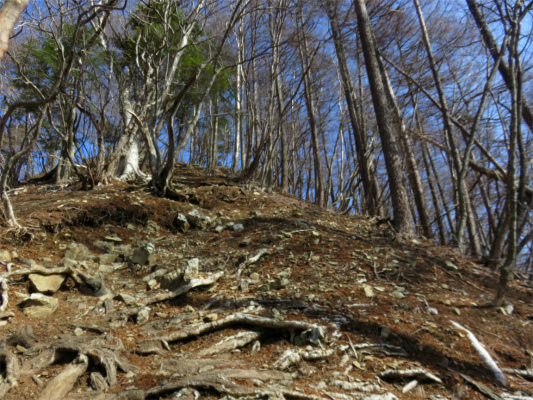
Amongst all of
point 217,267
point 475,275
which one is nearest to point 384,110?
point 475,275

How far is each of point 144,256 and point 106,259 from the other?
0.45 meters

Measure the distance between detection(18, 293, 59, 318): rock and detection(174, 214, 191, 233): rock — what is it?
7.17 feet

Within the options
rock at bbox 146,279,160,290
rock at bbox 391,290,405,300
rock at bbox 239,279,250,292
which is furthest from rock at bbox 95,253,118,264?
rock at bbox 391,290,405,300

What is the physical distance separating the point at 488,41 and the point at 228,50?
6158 millimetres

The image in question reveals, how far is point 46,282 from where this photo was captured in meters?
2.75

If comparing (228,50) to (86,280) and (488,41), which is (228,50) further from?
(86,280)

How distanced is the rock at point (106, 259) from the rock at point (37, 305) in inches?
39.4

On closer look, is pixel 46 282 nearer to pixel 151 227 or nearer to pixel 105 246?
pixel 105 246

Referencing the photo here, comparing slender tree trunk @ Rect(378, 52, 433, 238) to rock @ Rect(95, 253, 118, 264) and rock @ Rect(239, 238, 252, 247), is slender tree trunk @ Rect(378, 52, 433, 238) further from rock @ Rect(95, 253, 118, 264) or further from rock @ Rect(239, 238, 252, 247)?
rock @ Rect(95, 253, 118, 264)

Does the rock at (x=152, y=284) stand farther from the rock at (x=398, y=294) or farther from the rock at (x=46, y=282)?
the rock at (x=398, y=294)

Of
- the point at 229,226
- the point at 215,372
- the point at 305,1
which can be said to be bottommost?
the point at 215,372

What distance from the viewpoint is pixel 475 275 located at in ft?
12.0

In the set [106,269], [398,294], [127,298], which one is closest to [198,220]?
[106,269]

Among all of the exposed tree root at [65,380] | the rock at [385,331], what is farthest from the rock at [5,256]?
the rock at [385,331]
